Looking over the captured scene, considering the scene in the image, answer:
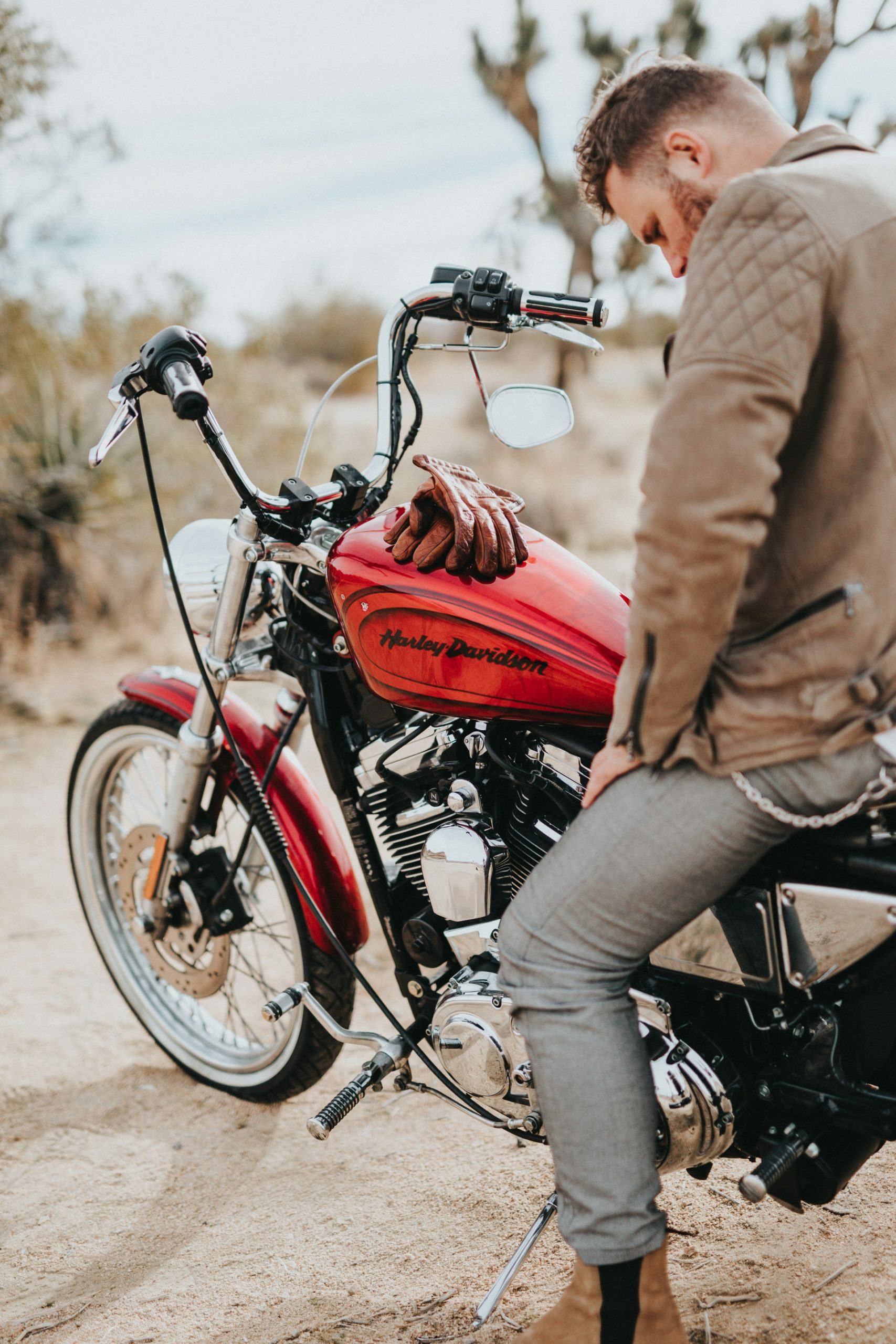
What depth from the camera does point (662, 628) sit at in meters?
1.49

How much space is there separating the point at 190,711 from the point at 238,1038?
3.18ft

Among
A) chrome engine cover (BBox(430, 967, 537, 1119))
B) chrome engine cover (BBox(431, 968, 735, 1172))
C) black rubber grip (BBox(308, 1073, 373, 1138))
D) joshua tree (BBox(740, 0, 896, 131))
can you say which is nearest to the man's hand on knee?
chrome engine cover (BBox(431, 968, 735, 1172))

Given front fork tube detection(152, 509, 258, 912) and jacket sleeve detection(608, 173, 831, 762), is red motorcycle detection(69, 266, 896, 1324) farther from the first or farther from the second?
jacket sleeve detection(608, 173, 831, 762)

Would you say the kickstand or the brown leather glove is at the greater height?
the brown leather glove

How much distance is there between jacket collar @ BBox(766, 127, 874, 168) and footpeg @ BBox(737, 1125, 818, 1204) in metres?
1.51

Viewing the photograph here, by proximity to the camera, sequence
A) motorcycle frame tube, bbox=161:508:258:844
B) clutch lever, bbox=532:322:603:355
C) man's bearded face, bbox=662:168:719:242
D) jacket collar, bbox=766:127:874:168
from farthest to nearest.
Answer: motorcycle frame tube, bbox=161:508:258:844 < clutch lever, bbox=532:322:603:355 < man's bearded face, bbox=662:168:719:242 < jacket collar, bbox=766:127:874:168

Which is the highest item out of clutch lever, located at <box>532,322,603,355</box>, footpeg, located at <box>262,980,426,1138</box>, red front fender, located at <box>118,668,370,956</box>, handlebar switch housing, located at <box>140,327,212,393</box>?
clutch lever, located at <box>532,322,603,355</box>

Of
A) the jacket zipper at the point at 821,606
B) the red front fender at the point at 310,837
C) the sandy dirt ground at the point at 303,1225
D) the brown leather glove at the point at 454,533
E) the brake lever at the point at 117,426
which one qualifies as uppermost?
the brake lever at the point at 117,426

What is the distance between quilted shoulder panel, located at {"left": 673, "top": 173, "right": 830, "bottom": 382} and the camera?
1367 mm

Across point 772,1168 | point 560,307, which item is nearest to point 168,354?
point 560,307

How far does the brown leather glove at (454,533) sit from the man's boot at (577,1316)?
1191 mm

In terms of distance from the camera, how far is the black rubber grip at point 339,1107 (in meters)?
2.29

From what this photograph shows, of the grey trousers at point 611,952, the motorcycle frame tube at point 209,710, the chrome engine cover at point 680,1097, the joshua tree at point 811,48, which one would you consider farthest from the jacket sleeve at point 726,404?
the joshua tree at point 811,48

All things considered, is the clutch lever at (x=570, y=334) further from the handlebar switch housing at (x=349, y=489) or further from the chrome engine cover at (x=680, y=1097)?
the chrome engine cover at (x=680, y=1097)
